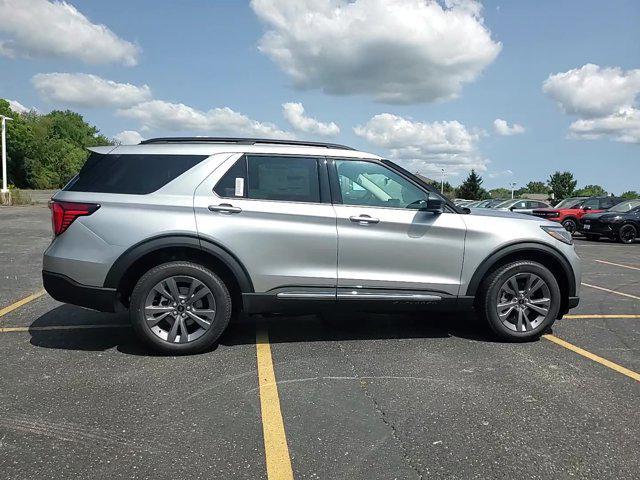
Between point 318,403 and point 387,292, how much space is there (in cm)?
143

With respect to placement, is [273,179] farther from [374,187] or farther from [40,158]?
[40,158]

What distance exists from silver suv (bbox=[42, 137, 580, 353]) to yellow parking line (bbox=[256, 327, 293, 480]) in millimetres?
549

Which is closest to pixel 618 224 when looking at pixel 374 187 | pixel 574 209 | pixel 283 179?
pixel 574 209

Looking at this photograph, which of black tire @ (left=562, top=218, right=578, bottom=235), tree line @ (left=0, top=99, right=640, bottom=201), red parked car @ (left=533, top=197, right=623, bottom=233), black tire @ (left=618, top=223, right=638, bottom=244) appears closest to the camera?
black tire @ (left=618, top=223, right=638, bottom=244)

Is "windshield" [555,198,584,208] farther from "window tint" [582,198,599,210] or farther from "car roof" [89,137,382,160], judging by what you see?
"car roof" [89,137,382,160]

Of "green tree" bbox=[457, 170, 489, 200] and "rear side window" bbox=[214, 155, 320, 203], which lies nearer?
"rear side window" bbox=[214, 155, 320, 203]

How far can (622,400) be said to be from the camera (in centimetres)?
353

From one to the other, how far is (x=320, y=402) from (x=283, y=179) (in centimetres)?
202

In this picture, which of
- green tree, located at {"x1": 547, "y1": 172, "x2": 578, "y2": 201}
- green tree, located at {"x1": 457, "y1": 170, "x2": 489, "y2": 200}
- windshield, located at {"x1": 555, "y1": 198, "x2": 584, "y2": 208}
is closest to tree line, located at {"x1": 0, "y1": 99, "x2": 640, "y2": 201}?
green tree, located at {"x1": 457, "y1": 170, "x2": 489, "y2": 200}

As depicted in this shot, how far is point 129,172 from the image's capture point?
4.34 m

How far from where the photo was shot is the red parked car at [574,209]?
2061 centimetres

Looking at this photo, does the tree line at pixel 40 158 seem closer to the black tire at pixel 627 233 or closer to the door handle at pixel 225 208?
the black tire at pixel 627 233

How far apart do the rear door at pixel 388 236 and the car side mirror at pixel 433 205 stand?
0.16 feet

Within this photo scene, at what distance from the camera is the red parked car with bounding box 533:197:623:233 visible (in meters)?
20.6
